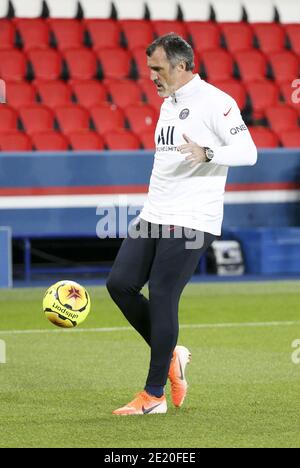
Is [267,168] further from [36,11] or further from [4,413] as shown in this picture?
[4,413]

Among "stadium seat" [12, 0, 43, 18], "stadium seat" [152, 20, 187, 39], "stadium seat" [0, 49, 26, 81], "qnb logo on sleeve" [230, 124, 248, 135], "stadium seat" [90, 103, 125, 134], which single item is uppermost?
"stadium seat" [12, 0, 43, 18]

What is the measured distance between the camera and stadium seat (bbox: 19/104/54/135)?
1717 cm

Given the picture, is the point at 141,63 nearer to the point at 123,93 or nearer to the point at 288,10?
the point at 123,93

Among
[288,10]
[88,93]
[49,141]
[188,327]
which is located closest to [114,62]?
[88,93]

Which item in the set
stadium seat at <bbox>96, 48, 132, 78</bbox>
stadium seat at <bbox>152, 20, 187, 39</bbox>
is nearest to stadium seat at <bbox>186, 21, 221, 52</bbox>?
stadium seat at <bbox>152, 20, 187, 39</bbox>

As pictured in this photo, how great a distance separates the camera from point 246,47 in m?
20.3

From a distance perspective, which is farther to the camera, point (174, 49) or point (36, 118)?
point (36, 118)

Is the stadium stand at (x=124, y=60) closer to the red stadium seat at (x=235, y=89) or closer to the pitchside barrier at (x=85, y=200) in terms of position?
the red stadium seat at (x=235, y=89)

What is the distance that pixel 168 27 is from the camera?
65.1ft

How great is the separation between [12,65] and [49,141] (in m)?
2.17

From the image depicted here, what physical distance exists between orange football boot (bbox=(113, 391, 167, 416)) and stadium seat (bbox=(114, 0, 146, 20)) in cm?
1402

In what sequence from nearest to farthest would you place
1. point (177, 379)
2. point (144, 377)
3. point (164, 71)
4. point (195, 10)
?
point (164, 71) → point (177, 379) → point (144, 377) → point (195, 10)

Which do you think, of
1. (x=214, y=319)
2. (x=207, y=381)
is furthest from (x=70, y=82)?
(x=207, y=381)

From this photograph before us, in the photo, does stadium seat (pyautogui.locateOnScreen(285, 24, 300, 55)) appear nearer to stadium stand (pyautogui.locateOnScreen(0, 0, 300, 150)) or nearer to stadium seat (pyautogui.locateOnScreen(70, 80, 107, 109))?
stadium stand (pyautogui.locateOnScreen(0, 0, 300, 150))
